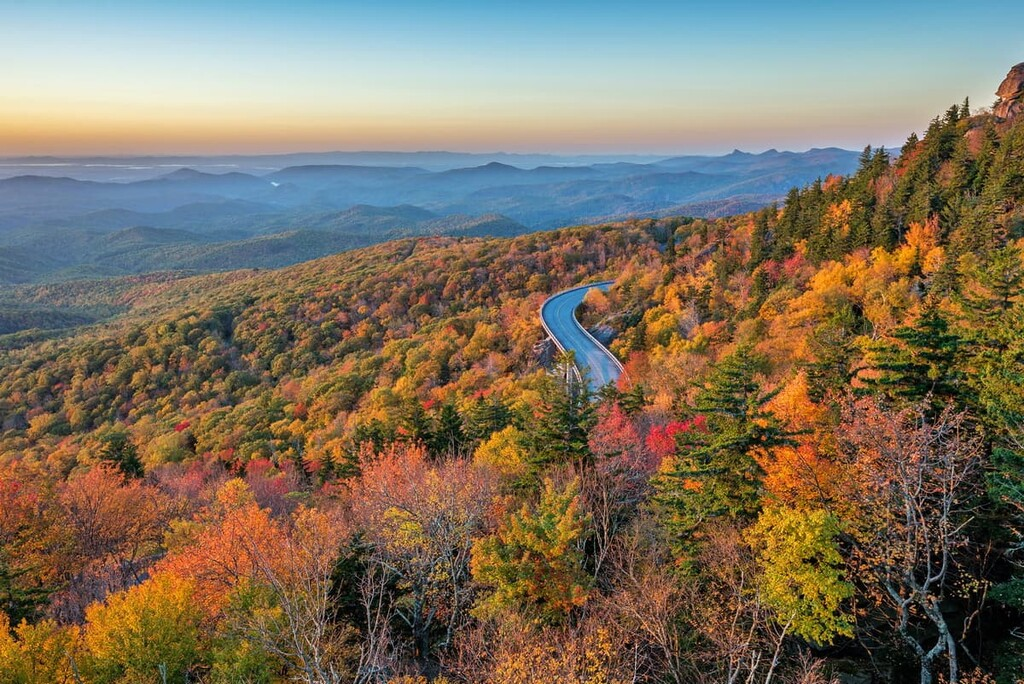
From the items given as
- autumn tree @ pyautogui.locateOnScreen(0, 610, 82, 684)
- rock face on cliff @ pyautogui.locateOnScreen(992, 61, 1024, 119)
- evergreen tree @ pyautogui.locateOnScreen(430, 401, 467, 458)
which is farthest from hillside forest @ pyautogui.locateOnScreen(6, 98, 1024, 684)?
rock face on cliff @ pyautogui.locateOnScreen(992, 61, 1024, 119)

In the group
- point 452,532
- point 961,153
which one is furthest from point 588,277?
point 452,532

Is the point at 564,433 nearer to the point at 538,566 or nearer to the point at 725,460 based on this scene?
the point at 538,566

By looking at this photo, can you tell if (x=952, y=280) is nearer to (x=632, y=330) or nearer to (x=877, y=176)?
(x=632, y=330)

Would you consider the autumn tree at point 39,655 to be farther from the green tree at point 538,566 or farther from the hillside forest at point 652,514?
the green tree at point 538,566

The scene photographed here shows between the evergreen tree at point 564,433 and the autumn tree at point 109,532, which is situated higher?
the evergreen tree at point 564,433

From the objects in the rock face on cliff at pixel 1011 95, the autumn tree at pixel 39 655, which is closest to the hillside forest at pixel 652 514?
the autumn tree at pixel 39 655
